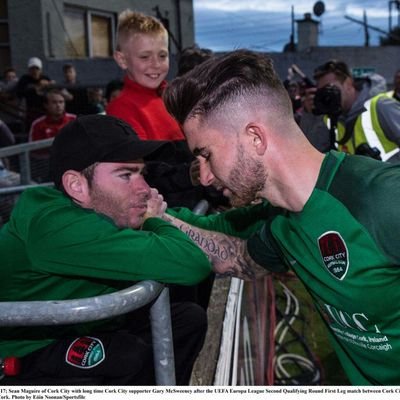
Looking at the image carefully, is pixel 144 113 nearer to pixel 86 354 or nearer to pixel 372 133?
pixel 86 354

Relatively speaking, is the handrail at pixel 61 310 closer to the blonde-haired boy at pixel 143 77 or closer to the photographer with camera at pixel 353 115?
the blonde-haired boy at pixel 143 77

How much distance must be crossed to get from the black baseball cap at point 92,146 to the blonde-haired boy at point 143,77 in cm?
90

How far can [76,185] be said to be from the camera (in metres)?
2.18

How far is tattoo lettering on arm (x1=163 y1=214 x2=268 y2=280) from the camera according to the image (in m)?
2.41

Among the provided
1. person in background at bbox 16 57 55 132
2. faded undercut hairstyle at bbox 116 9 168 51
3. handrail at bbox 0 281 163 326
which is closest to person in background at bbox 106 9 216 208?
faded undercut hairstyle at bbox 116 9 168 51

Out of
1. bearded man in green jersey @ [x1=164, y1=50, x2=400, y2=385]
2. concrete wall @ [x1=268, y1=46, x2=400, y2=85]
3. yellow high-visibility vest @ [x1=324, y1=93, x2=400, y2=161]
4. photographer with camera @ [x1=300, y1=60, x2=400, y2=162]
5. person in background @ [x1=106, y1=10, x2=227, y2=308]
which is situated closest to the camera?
bearded man in green jersey @ [x1=164, y1=50, x2=400, y2=385]

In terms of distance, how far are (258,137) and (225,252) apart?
2.49 feet

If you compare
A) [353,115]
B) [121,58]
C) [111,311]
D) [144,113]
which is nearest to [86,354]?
[111,311]

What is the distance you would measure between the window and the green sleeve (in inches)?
615

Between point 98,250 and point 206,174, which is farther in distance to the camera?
point 206,174

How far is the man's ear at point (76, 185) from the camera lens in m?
2.17

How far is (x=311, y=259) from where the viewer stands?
1.85 metres

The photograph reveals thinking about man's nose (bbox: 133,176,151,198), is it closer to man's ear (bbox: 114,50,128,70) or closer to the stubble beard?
the stubble beard

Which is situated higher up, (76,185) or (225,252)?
(76,185)
